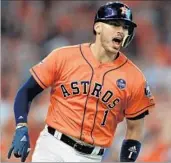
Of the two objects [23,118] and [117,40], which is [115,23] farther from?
[23,118]

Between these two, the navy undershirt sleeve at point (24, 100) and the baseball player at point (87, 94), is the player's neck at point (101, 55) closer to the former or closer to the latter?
the baseball player at point (87, 94)

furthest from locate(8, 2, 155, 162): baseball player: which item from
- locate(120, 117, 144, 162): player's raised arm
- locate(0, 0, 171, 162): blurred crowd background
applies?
locate(0, 0, 171, 162): blurred crowd background

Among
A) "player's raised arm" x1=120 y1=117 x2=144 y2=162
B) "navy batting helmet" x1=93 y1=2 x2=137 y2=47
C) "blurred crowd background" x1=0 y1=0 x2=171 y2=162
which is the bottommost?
"blurred crowd background" x1=0 y1=0 x2=171 y2=162

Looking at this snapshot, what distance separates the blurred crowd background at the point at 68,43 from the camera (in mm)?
6414

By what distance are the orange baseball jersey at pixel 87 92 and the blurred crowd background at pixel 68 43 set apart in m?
2.24

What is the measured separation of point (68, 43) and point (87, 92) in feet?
12.3

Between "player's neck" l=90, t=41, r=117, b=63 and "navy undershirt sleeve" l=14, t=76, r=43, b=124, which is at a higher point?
"player's neck" l=90, t=41, r=117, b=63

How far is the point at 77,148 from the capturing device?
3.80m

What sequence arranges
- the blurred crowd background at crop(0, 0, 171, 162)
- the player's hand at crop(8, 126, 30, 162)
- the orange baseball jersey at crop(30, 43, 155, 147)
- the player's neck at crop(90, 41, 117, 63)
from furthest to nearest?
the blurred crowd background at crop(0, 0, 171, 162), the player's neck at crop(90, 41, 117, 63), the orange baseball jersey at crop(30, 43, 155, 147), the player's hand at crop(8, 126, 30, 162)

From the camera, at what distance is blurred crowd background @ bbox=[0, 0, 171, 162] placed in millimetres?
6414

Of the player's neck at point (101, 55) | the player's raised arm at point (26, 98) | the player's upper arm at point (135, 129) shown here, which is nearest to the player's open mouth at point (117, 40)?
the player's neck at point (101, 55)

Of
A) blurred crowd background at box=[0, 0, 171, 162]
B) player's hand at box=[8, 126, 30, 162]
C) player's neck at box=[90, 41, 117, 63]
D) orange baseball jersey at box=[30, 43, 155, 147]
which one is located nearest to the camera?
player's hand at box=[8, 126, 30, 162]

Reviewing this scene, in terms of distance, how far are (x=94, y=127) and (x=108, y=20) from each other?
592 millimetres

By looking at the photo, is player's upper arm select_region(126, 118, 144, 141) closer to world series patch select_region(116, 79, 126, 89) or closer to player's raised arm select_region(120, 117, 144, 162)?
player's raised arm select_region(120, 117, 144, 162)
